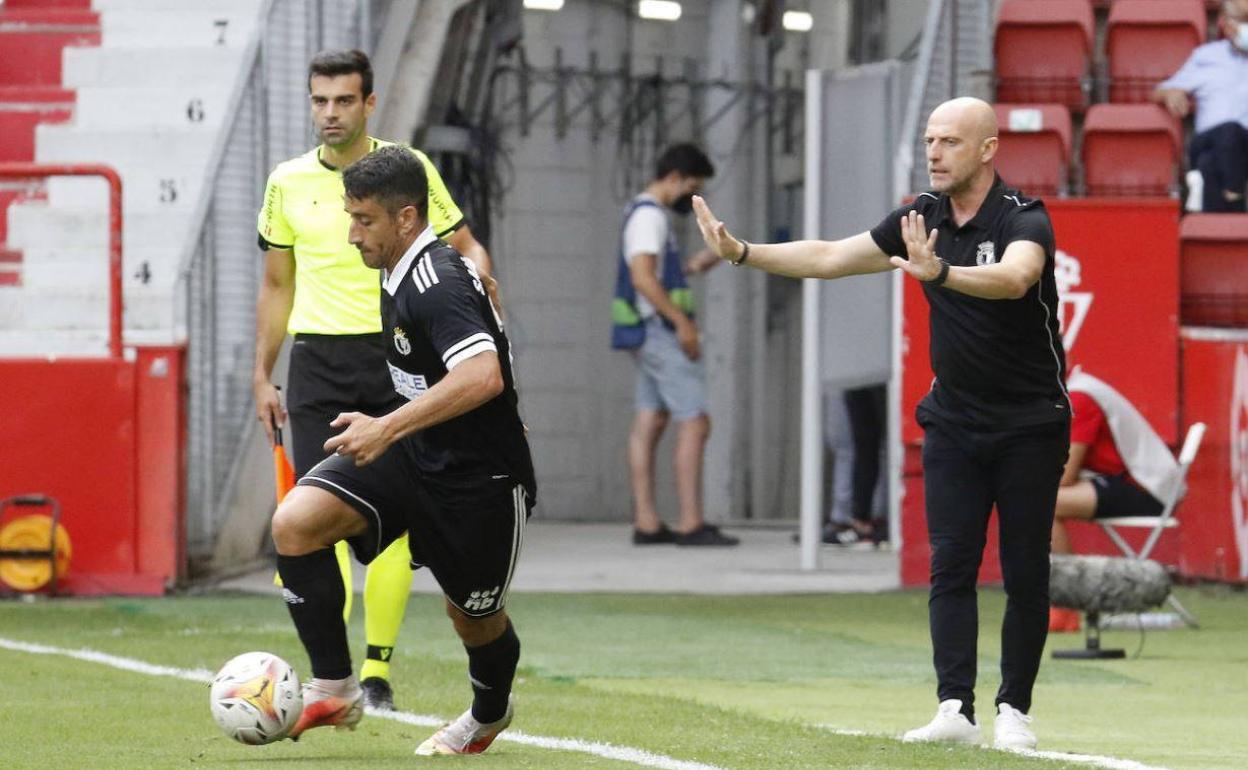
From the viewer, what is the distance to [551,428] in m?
17.3

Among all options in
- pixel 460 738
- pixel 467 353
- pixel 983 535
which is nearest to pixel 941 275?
pixel 983 535

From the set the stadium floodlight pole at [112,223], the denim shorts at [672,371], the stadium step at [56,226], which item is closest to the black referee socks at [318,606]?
the stadium floodlight pole at [112,223]

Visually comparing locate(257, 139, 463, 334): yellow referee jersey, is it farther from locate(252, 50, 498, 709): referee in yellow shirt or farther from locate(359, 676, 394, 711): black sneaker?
locate(359, 676, 394, 711): black sneaker

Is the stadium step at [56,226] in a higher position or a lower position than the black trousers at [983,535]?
higher

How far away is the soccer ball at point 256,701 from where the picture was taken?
255 inches

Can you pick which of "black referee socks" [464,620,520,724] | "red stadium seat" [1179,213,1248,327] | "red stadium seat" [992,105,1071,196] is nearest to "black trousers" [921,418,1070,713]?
"black referee socks" [464,620,520,724]

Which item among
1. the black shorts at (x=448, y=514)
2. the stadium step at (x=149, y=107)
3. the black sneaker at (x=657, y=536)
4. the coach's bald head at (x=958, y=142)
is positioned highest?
the stadium step at (x=149, y=107)

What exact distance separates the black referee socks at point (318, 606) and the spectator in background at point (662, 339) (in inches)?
313

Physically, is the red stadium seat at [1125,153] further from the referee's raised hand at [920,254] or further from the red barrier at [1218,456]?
the referee's raised hand at [920,254]

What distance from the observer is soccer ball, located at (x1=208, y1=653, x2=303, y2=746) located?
646 cm

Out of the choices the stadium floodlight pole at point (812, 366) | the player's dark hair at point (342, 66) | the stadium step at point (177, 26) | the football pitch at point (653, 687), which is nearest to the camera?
the football pitch at point (653, 687)

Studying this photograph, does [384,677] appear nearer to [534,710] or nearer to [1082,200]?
[534,710]

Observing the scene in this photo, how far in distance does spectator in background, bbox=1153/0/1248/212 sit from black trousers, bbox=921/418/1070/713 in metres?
7.67

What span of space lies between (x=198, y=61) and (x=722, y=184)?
3856 millimetres
